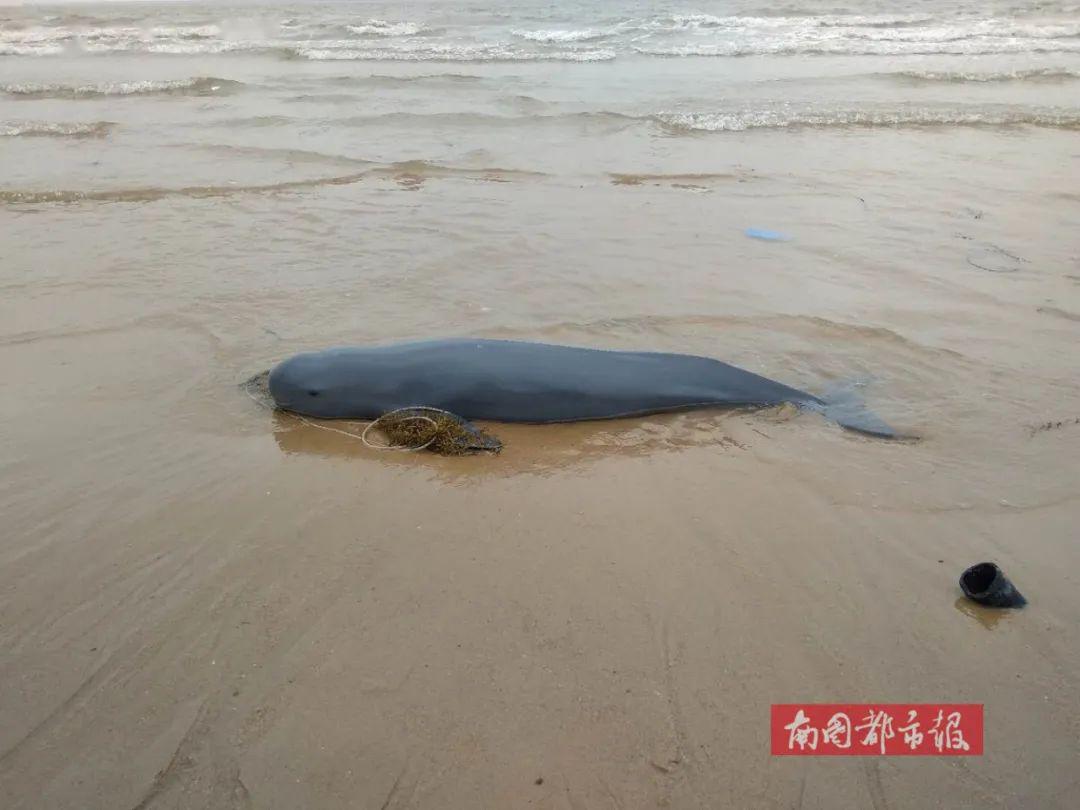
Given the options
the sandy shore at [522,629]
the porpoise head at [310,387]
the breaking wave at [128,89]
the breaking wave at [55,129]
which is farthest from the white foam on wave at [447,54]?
the sandy shore at [522,629]

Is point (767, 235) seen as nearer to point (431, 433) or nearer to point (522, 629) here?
point (431, 433)

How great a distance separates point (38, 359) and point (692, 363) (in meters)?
4.38

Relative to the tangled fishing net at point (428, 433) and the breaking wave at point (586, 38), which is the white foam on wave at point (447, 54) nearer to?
the breaking wave at point (586, 38)

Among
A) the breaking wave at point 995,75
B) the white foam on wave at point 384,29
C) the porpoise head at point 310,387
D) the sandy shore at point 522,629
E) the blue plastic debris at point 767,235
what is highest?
the breaking wave at point 995,75

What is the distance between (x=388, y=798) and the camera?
2.45 m

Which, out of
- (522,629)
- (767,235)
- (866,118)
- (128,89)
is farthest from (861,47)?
(522,629)

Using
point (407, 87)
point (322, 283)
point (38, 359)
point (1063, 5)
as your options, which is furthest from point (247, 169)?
point (1063, 5)

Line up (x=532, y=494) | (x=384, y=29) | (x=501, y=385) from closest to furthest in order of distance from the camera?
(x=532, y=494), (x=501, y=385), (x=384, y=29)

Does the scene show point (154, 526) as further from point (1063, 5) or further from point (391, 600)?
point (1063, 5)

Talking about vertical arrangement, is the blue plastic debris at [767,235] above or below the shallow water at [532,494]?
above

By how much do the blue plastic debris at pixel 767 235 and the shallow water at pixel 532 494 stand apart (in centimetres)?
17

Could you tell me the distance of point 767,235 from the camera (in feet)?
24.6

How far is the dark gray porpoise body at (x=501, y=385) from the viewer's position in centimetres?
444

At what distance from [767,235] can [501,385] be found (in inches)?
165
